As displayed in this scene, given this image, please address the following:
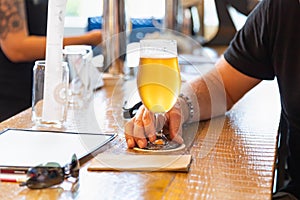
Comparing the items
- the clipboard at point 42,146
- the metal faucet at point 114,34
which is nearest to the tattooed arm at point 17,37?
the metal faucet at point 114,34

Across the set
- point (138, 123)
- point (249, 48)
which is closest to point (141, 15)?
point (249, 48)

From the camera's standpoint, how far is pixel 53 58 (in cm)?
→ 134

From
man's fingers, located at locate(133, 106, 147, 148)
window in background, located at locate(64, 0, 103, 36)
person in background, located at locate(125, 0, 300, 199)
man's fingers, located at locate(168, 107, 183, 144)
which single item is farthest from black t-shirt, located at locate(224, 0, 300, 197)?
window in background, located at locate(64, 0, 103, 36)

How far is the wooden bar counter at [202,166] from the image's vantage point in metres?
0.89

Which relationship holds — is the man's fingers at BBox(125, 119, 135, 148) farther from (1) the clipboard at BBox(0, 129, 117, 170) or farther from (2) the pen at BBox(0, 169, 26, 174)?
(2) the pen at BBox(0, 169, 26, 174)

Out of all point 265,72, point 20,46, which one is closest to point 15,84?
point 20,46

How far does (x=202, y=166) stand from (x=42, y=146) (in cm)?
33

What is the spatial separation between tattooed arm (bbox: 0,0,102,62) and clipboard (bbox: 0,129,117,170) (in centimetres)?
99

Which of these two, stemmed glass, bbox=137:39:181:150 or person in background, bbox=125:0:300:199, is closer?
stemmed glass, bbox=137:39:181:150

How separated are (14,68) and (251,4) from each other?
5.19ft

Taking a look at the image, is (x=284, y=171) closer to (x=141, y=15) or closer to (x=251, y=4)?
(x=141, y=15)

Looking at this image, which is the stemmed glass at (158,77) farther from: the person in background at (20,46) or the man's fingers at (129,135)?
the person in background at (20,46)

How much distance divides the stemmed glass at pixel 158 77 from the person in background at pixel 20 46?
1.14 m

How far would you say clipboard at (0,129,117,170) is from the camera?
1007 millimetres
